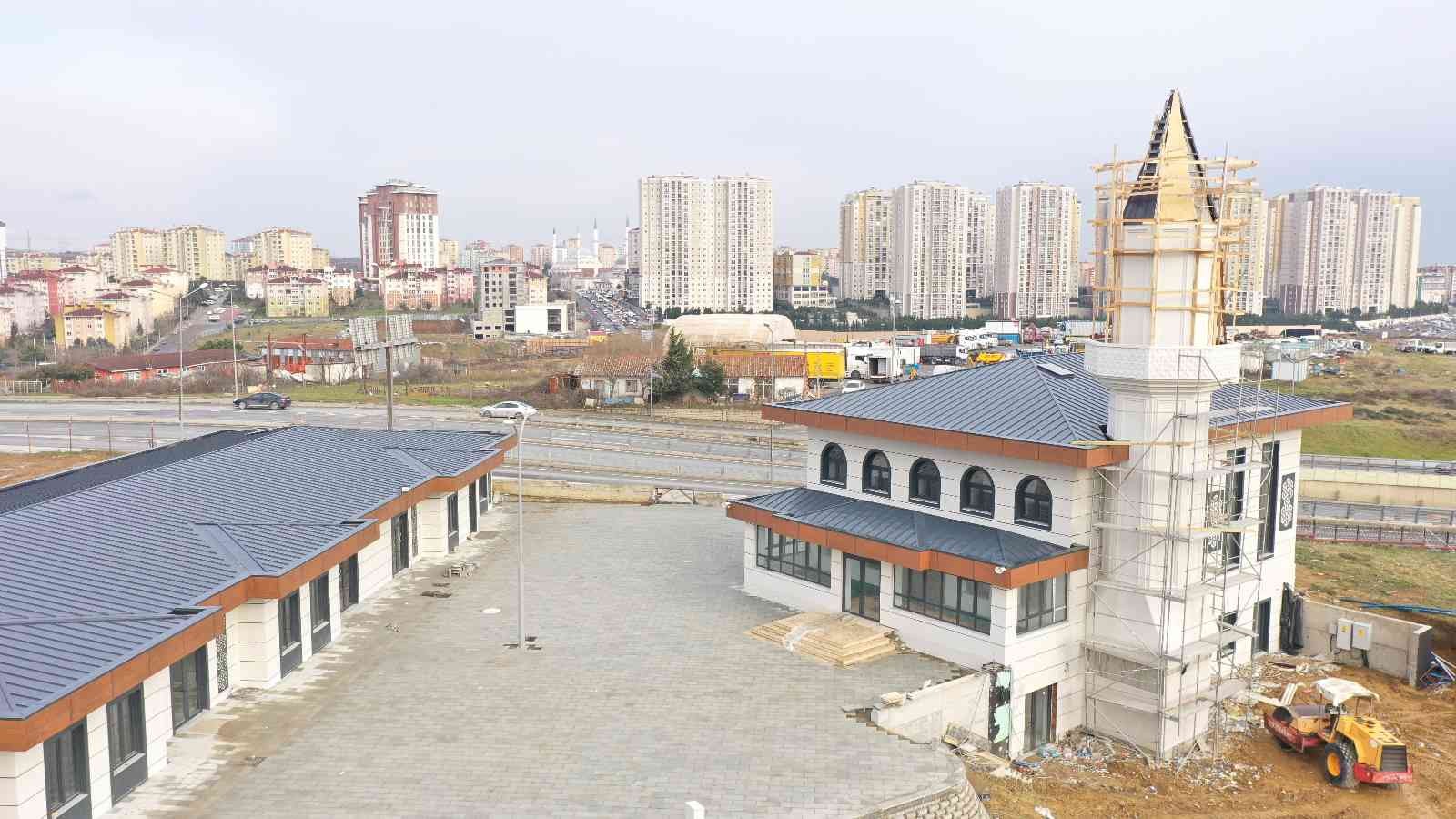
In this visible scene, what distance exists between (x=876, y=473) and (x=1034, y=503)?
15.3 feet

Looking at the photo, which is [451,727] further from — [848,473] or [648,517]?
[648,517]

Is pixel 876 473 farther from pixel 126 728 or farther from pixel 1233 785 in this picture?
pixel 126 728

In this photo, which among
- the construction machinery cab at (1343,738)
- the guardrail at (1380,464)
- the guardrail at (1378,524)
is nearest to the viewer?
the construction machinery cab at (1343,738)

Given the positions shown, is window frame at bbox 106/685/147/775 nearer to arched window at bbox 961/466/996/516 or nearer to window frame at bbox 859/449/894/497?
window frame at bbox 859/449/894/497

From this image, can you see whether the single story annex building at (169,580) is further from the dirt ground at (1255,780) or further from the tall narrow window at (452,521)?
the dirt ground at (1255,780)

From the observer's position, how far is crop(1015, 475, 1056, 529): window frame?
23828 mm

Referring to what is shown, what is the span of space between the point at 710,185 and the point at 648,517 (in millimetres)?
141902

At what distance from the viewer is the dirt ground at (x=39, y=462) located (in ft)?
155

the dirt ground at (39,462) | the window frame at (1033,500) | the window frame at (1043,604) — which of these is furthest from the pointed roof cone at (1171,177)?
the dirt ground at (39,462)

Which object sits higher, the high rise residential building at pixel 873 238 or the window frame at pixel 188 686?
the high rise residential building at pixel 873 238

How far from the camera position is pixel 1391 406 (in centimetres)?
7800

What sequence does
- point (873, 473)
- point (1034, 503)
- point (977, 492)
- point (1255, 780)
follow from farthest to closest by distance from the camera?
point (873, 473) → point (977, 492) → point (1034, 503) → point (1255, 780)

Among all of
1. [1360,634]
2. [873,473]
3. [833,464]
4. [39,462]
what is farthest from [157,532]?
[39,462]

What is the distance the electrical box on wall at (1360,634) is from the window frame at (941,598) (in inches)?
499
